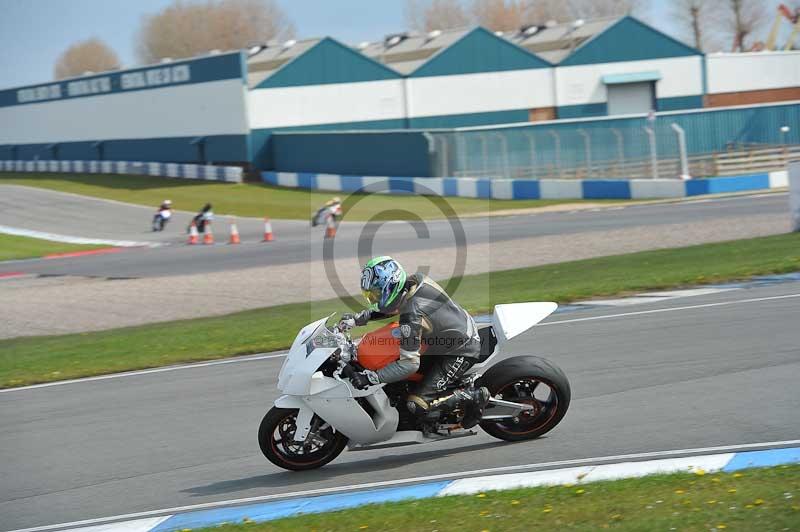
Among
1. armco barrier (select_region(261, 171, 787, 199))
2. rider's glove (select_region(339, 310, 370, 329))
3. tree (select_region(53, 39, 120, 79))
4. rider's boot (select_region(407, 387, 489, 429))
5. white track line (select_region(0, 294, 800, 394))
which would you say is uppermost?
tree (select_region(53, 39, 120, 79))

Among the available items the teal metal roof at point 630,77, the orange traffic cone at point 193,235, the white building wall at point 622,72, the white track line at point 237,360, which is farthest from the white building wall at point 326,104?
the white track line at point 237,360

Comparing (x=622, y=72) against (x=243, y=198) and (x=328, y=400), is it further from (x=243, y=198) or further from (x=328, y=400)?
(x=328, y=400)

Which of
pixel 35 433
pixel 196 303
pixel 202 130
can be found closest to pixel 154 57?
pixel 202 130

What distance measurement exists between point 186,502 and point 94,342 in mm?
8715

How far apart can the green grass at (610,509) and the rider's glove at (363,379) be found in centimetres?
128

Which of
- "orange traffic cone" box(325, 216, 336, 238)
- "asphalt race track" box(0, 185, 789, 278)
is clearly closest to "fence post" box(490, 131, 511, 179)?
"asphalt race track" box(0, 185, 789, 278)

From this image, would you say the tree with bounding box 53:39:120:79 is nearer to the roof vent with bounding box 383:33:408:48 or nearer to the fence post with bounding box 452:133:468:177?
the roof vent with bounding box 383:33:408:48

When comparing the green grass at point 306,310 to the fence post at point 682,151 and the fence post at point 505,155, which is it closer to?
the fence post at point 682,151

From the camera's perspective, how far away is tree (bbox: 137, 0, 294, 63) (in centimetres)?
14688

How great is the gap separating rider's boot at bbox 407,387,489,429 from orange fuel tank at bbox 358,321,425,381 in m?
0.37

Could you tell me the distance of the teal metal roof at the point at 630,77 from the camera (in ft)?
203

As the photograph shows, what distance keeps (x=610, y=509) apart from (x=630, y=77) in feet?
193

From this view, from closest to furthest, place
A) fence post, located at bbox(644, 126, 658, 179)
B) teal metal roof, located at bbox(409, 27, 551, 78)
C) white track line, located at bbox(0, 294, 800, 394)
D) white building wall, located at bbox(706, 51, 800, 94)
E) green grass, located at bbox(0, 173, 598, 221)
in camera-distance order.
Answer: white track line, located at bbox(0, 294, 800, 394), fence post, located at bbox(644, 126, 658, 179), green grass, located at bbox(0, 173, 598, 221), teal metal roof, located at bbox(409, 27, 551, 78), white building wall, located at bbox(706, 51, 800, 94)

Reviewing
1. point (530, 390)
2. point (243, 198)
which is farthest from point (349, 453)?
point (243, 198)
